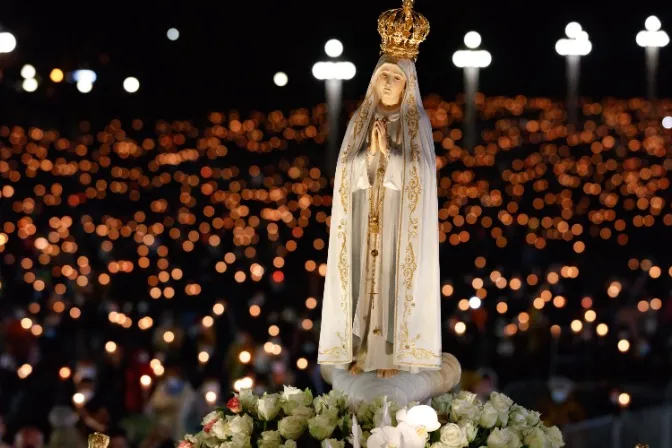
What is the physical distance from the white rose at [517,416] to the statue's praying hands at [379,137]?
158 centimetres

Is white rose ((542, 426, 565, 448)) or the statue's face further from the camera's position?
the statue's face

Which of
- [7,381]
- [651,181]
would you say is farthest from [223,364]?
[651,181]

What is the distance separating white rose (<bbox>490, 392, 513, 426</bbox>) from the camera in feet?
30.0

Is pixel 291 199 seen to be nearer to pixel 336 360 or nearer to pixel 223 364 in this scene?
pixel 223 364

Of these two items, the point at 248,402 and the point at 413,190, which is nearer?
the point at 248,402

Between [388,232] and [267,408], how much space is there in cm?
141

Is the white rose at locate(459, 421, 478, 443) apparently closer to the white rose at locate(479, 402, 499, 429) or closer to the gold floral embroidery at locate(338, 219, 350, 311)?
the white rose at locate(479, 402, 499, 429)

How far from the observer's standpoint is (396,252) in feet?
32.7

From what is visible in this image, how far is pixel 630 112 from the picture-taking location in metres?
19.3

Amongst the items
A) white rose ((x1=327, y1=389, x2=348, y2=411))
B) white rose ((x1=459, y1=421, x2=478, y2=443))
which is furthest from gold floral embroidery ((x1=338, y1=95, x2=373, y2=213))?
white rose ((x1=459, y1=421, x2=478, y2=443))

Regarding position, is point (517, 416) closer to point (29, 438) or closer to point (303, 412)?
point (303, 412)

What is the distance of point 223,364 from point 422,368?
497cm

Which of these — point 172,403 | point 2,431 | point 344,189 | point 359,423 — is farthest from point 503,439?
point 2,431

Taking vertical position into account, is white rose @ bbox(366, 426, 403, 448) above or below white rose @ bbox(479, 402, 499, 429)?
below
